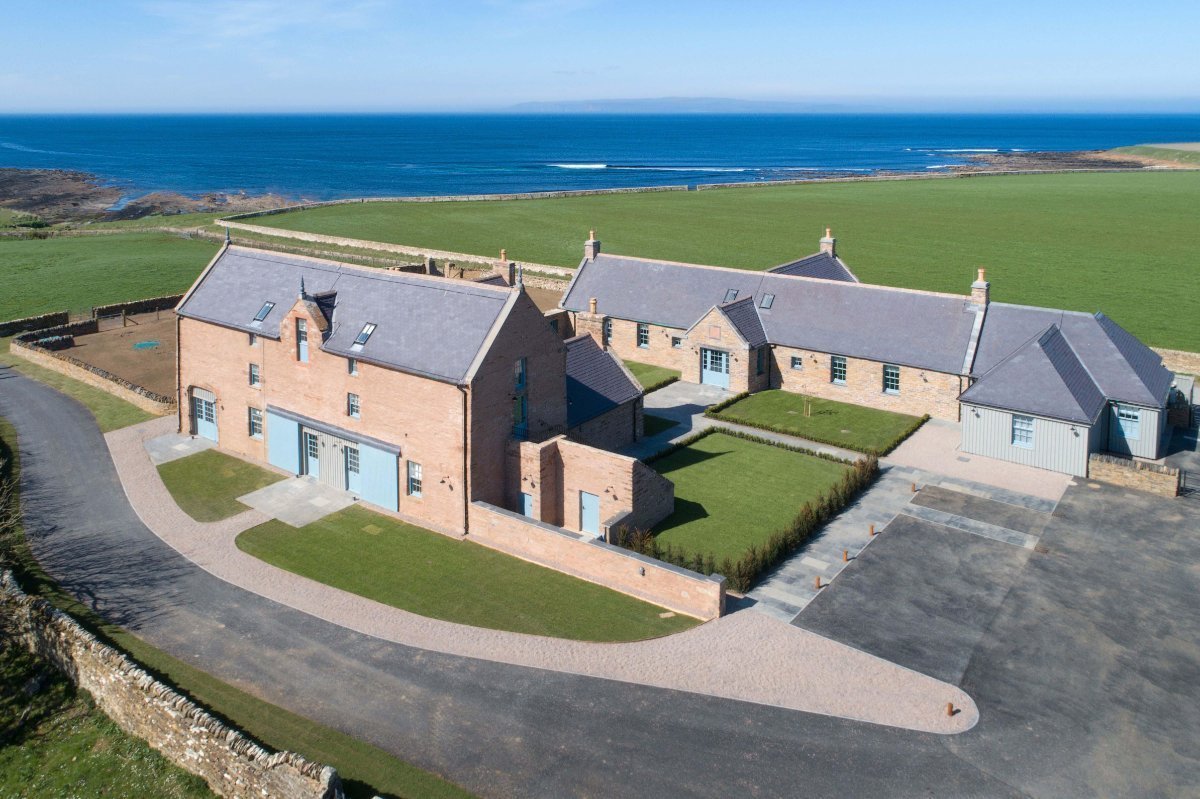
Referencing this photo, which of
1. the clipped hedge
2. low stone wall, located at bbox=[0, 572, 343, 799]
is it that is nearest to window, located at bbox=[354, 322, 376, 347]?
the clipped hedge

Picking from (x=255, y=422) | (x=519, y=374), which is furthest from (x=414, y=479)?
(x=255, y=422)

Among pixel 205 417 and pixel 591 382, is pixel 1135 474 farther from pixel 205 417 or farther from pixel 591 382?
pixel 205 417

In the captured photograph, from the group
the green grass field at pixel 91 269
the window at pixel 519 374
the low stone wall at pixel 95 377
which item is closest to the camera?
the window at pixel 519 374

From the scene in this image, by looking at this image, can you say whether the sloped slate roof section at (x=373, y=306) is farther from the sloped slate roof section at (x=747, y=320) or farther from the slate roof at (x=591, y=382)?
the sloped slate roof section at (x=747, y=320)

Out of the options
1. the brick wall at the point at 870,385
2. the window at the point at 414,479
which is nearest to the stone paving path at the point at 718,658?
the window at the point at 414,479

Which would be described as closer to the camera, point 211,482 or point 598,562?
point 598,562

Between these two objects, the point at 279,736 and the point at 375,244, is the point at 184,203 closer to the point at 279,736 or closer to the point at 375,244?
the point at 375,244
